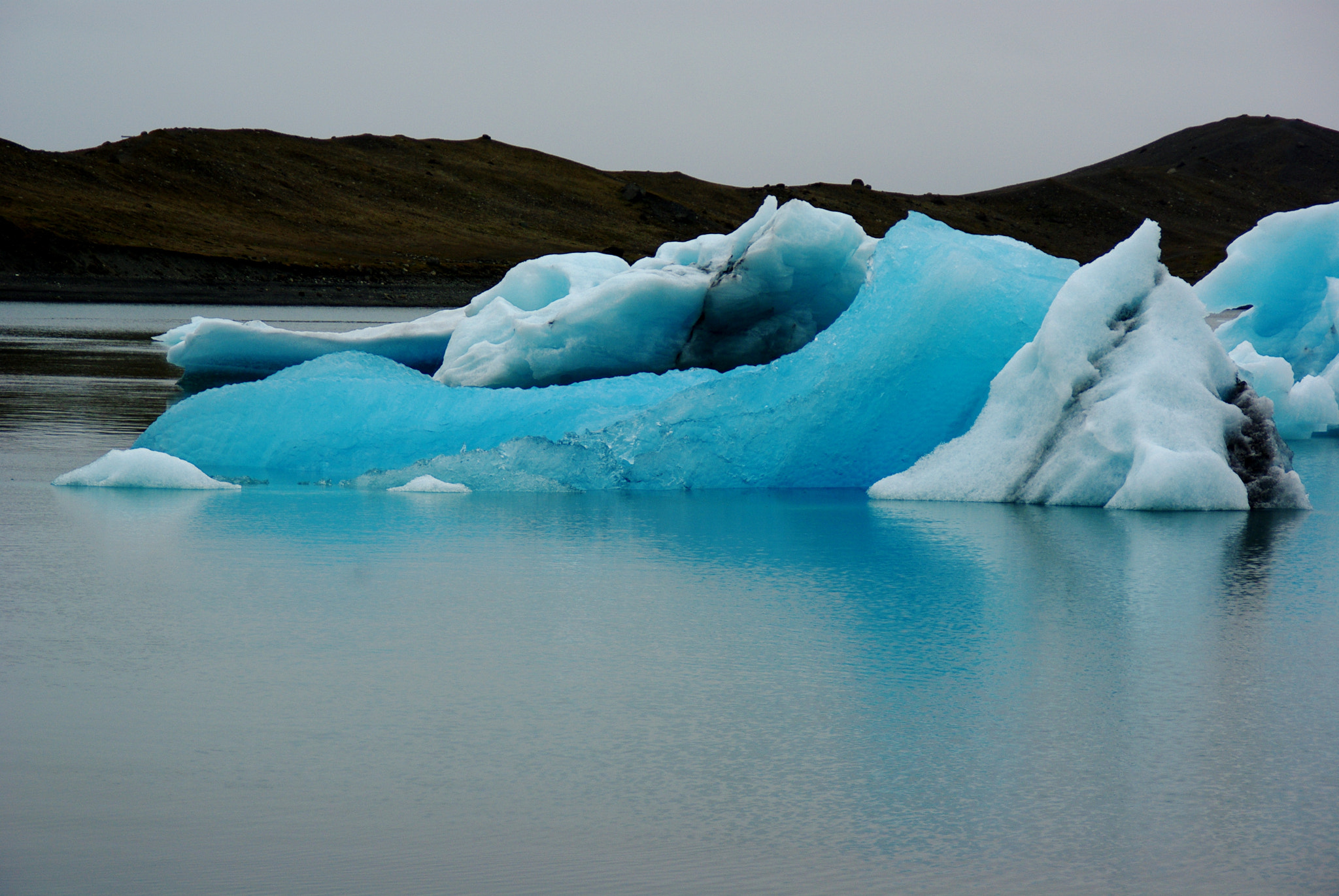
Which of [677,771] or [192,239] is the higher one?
[192,239]

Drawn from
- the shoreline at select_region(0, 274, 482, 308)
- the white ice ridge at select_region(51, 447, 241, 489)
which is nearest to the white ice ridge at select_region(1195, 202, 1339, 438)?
the white ice ridge at select_region(51, 447, 241, 489)

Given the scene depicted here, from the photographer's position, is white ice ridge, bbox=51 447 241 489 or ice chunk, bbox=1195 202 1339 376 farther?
ice chunk, bbox=1195 202 1339 376

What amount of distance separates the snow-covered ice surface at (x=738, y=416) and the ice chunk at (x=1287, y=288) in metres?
4.10

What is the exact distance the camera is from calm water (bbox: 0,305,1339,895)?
235 cm

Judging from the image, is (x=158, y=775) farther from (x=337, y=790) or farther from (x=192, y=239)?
(x=192, y=239)

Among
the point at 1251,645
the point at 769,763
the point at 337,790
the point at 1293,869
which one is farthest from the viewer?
the point at 1251,645

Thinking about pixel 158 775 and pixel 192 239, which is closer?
pixel 158 775

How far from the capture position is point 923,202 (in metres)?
64.4

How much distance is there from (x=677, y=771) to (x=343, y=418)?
5.52 meters

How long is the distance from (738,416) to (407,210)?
56146mm

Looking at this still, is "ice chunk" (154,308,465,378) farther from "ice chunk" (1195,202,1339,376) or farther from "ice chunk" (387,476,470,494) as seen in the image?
"ice chunk" (1195,202,1339,376)

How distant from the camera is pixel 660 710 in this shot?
3135 mm

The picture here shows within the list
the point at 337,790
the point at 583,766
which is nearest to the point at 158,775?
the point at 337,790

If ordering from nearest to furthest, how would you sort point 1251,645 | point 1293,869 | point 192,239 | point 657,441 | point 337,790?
1. point 1293,869
2. point 337,790
3. point 1251,645
4. point 657,441
5. point 192,239
